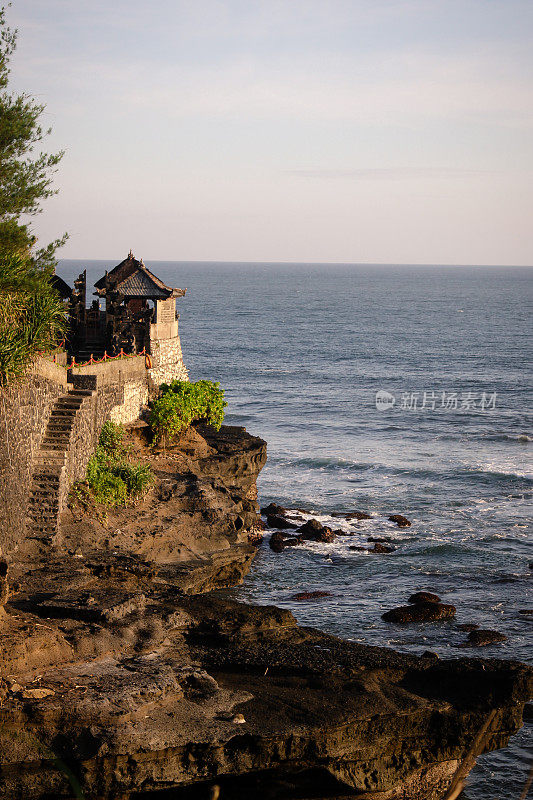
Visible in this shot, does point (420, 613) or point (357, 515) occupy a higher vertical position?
point (357, 515)

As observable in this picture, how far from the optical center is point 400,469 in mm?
52844

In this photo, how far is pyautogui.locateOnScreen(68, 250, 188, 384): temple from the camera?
38812 millimetres

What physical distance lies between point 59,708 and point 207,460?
70.9 ft

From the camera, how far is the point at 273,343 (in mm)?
115625

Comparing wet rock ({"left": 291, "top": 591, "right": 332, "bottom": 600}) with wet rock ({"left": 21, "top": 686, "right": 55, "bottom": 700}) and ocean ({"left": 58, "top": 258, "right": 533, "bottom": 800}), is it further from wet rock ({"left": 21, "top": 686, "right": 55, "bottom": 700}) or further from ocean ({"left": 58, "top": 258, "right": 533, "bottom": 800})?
wet rock ({"left": 21, "top": 686, "right": 55, "bottom": 700})

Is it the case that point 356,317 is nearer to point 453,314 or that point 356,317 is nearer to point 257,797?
point 453,314

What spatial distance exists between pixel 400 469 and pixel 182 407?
20.0 metres

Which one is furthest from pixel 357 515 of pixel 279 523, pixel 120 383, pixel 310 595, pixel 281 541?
pixel 120 383

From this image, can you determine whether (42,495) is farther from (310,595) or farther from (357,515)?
(357,515)

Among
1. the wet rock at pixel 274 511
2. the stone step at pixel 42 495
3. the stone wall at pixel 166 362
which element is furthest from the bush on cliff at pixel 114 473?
the wet rock at pixel 274 511

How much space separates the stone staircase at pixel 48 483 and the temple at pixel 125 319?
35.6 feet

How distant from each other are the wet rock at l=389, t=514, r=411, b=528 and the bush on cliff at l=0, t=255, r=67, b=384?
66.6 ft

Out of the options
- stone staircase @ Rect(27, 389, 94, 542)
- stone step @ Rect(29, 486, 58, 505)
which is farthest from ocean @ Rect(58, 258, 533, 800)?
stone step @ Rect(29, 486, 58, 505)

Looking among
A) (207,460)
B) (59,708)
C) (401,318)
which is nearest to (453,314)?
(401,318)
